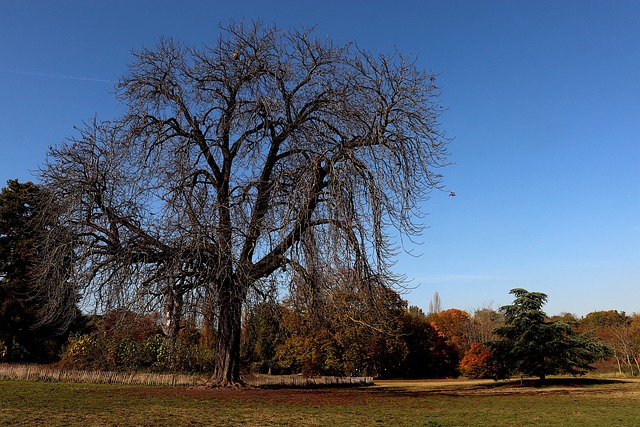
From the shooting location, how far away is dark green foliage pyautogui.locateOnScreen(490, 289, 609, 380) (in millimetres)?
30719

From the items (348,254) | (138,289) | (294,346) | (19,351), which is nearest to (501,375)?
(294,346)

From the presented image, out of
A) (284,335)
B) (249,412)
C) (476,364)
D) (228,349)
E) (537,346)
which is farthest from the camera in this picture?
(476,364)

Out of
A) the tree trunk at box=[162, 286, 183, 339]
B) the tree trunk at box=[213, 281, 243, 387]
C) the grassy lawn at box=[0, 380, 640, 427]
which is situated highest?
the tree trunk at box=[162, 286, 183, 339]

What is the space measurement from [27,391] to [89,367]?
30.4 ft

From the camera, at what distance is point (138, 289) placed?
13625 millimetres

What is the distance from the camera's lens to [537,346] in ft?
102

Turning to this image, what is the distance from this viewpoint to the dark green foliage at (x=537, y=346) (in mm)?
30719

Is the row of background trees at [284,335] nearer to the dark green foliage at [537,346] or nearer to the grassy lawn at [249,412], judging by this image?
the dark green foliage at [537,346]

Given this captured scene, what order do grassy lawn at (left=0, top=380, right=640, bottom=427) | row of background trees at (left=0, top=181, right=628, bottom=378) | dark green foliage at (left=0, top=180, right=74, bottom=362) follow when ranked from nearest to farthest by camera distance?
grassy lawn at (left=0, top=380, right=640, bottom=427), row of background trees at (left=0, top=181, right=628, bottom=378), dark green foliage at (left=0, top=180, right=74, bottom=362)

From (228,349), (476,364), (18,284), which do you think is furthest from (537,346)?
(18,284)

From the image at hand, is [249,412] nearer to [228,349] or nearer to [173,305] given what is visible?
[173,305]

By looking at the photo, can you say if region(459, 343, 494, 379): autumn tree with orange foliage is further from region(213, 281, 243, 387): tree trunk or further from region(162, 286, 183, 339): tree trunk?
region(162, 286, 183, 339): tree trunk

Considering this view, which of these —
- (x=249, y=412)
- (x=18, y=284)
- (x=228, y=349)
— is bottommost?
(x=249, y=412)

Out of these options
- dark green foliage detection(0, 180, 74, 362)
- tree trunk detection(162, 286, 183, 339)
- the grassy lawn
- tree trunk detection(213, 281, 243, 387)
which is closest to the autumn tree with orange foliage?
the grassy lawn
